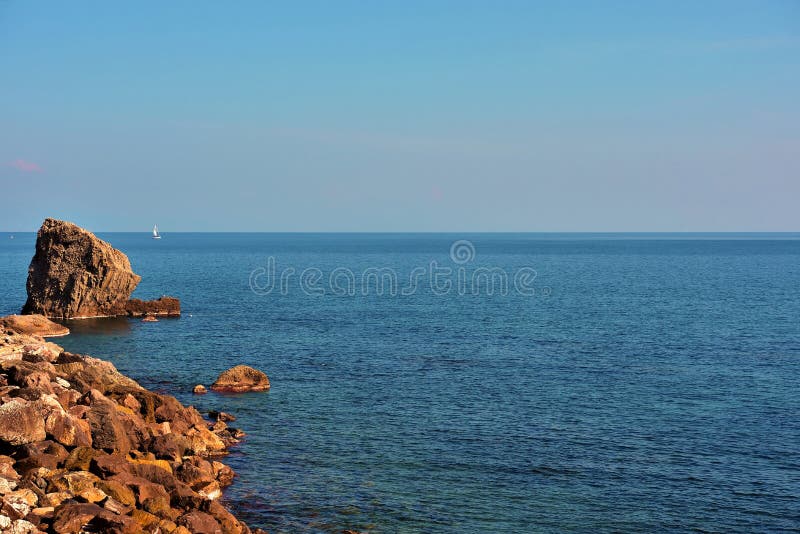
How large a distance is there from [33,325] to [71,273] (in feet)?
46.0

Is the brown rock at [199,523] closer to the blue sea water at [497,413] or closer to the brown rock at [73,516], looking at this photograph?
the brown rock at [73,516]

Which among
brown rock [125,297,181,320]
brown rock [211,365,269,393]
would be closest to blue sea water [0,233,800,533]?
brown rock [211,365,269,393]

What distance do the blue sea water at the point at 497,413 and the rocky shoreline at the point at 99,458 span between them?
3.35 metres

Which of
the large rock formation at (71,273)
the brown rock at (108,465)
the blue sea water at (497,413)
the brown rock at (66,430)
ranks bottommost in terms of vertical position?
the blue sea water at (497,413)

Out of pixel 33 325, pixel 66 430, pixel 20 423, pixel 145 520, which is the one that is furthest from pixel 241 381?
pixel 33 325

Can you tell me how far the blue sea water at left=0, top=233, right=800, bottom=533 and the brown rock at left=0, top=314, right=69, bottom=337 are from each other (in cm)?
250

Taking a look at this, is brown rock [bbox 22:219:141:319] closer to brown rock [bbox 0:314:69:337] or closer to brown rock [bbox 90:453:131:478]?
brown rock [bbox 0:314:69:337]

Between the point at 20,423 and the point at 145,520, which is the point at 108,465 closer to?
the point at 20,423

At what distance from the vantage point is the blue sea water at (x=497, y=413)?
1487 inches

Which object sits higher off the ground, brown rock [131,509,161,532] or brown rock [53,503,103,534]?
brown rock [53,503,103,534]

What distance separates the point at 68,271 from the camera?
313 ft

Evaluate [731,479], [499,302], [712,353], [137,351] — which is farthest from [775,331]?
[137,351]

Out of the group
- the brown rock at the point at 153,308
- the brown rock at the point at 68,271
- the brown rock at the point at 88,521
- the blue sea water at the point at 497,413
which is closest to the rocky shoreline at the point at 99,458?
the brown rock at the point at 88,521

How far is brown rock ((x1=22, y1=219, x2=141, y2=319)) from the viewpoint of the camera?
95000 millimetres
